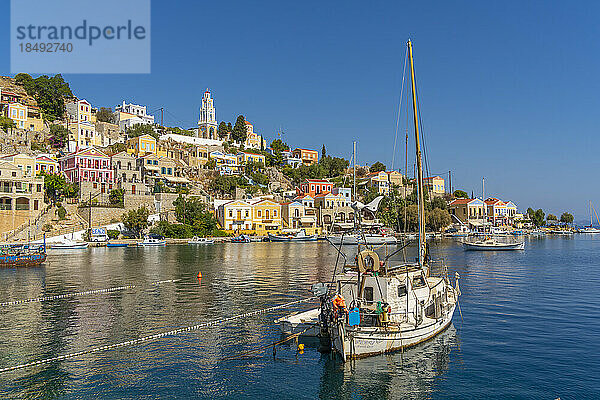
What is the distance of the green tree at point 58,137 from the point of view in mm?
98169

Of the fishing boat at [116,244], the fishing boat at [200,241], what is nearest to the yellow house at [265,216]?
the fishing boat at [200,241]

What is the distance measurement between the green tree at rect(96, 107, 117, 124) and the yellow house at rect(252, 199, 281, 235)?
56662mm

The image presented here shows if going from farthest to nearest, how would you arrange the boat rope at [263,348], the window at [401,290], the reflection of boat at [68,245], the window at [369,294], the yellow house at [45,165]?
1. the yellow house at [45,165]
2. the reflection of boat at [68,245]
3. the window at [401,290]
4. the window at [369,294]
5. the boat rope at [263,348]

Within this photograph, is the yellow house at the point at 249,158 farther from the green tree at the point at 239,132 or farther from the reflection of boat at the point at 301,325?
the reflection of boat at the point at 301,325

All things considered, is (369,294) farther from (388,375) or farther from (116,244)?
(116,244)

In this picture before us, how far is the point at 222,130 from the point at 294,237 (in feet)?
194

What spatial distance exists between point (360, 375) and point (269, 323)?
302 inches

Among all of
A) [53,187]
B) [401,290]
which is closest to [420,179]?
[401,290]

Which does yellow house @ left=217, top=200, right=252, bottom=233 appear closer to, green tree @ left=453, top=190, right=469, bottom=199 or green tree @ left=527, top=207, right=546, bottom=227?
green tree @ left=453, top=190, right=469, bottom=199

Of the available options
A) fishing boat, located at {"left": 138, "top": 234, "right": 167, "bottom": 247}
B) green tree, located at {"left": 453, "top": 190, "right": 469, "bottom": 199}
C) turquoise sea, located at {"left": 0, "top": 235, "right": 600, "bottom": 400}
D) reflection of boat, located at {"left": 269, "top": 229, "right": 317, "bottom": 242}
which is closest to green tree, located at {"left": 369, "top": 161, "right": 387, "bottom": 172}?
green tree, located at {"left": 453, "top": 190, "right": 469, "bottom": 199}

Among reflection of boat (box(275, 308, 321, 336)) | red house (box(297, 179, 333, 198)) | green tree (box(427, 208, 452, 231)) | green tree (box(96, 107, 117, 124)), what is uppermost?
green tree (box(96, 107, 117, 124))

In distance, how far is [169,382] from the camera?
15.2 m

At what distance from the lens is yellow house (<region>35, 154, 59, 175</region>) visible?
81250 mm

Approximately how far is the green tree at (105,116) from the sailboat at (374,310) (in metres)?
122
